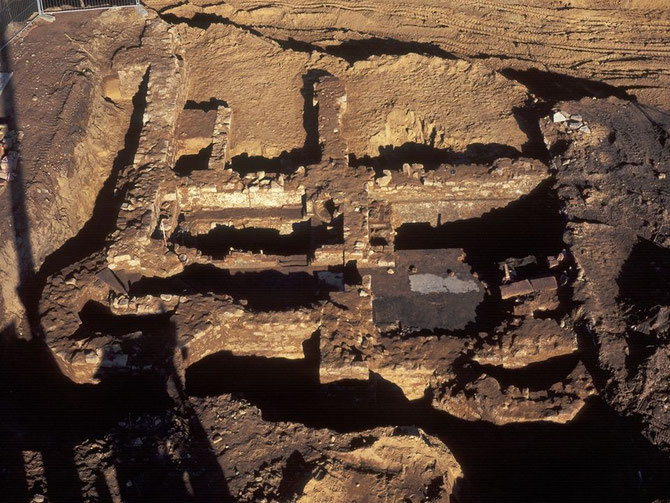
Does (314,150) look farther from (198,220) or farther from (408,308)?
(408,308)

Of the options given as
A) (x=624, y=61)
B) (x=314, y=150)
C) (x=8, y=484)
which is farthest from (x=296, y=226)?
(x=624, y=61)

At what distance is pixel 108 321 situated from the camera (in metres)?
8.41

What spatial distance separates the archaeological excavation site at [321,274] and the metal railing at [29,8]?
0.35 metres

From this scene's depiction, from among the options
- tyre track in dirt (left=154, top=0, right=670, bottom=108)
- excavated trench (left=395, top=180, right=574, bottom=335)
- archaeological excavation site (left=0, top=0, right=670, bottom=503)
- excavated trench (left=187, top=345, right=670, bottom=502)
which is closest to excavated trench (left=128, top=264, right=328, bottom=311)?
archaeological excavation site (left=0, top=0, right=670, bottom=503)

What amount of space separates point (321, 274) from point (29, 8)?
10.3 metres

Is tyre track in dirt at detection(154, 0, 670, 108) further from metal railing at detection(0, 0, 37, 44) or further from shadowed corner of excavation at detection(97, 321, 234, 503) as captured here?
shadowed corner of excavation at detection(97, 321, 234, 503)

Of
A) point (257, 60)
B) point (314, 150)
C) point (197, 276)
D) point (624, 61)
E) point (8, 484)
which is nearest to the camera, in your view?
point (8, 484)

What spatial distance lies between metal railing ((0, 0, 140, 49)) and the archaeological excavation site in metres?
0.35

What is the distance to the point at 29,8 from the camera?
13242 mm

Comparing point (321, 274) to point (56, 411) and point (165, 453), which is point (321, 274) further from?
point (56, 411)

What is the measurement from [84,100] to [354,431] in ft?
27.2

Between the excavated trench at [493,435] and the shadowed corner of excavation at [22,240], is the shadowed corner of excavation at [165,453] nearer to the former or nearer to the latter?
the excavated trench at [493,435]

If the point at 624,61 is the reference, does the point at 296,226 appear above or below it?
below

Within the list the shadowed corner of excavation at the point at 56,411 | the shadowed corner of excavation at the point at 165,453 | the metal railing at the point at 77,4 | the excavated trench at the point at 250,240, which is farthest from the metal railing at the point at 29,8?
the shadowed corner of excavation at the point at 165,453
